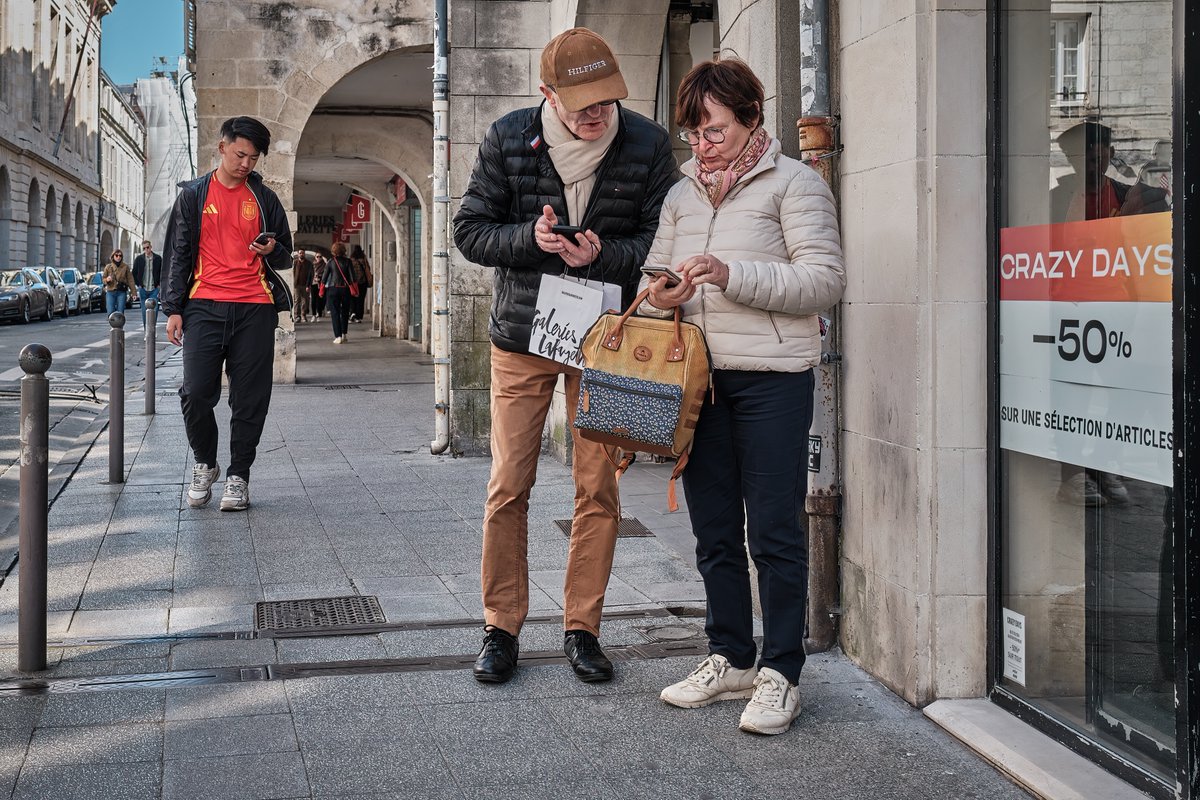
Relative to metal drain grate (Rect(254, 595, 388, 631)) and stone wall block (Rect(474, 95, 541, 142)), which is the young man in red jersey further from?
stone wall block (Rect(474, 95, 541, 142))

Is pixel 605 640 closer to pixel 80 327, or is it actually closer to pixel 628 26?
pixel 628 26

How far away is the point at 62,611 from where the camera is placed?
5.38 metres

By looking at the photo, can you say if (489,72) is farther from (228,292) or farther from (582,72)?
(582,72)

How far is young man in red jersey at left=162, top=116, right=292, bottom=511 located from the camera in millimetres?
7566

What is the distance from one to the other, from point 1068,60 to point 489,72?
7.55 metres

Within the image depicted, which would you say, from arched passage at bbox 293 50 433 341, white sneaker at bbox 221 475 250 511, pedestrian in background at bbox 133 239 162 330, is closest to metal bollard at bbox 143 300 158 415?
arched passage at bbox 293 50 433 341

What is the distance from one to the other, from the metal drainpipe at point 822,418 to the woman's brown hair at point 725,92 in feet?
2.32

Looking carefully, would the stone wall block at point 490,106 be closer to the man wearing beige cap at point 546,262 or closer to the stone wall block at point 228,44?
the man wearing beige cap at point 546,262

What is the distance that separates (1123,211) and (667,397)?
4.33 feet

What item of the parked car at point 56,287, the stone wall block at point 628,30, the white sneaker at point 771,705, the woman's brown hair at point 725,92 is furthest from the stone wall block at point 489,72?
the parked car at point 56,287

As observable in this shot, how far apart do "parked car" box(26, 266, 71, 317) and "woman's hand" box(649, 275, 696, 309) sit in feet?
131

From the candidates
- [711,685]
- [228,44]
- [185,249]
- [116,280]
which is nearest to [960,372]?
[711,685]

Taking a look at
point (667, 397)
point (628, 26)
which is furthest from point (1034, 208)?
point (628, 26)

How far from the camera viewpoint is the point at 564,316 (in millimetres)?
4359
